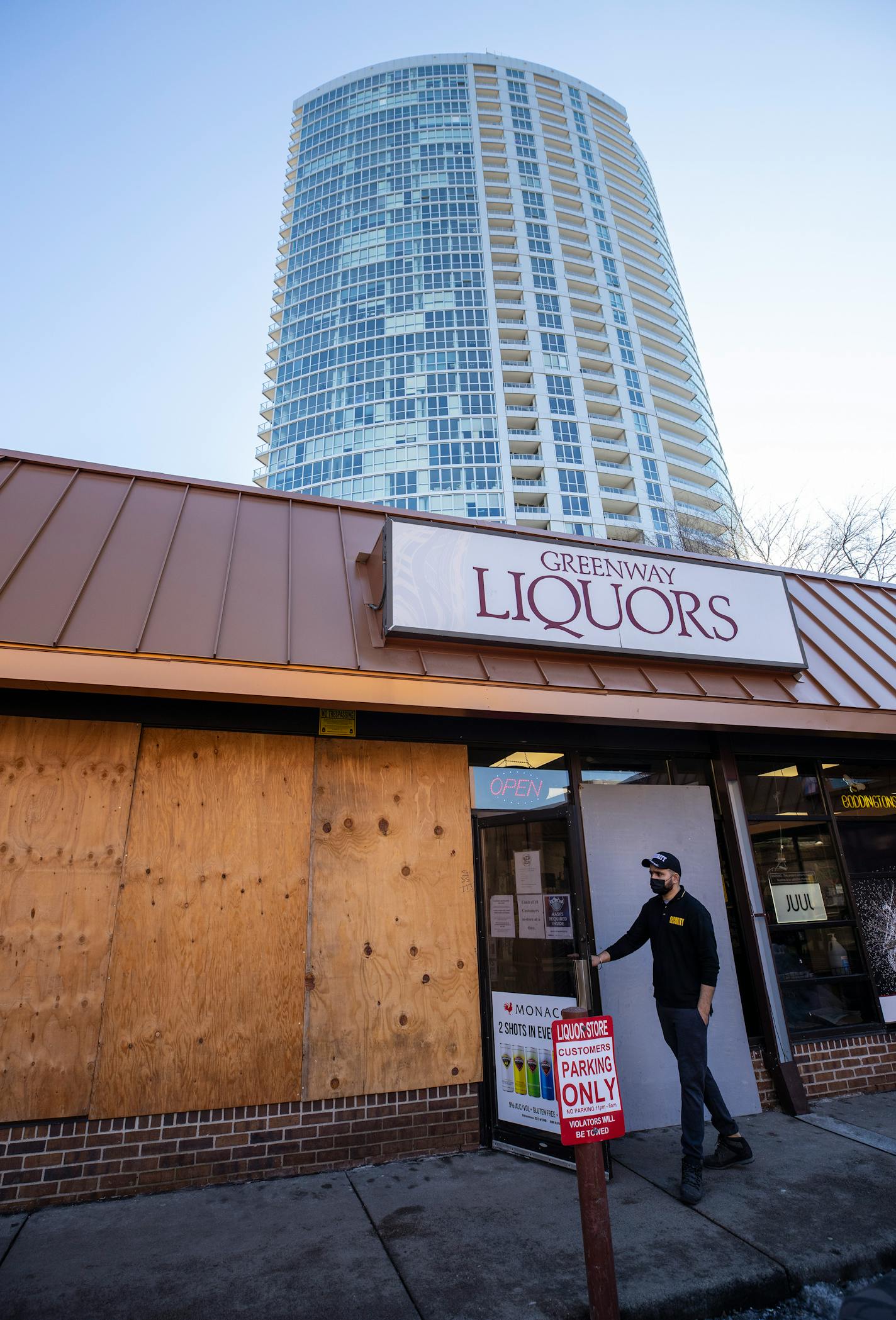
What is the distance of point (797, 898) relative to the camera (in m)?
6.43

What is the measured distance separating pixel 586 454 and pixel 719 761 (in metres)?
65.0

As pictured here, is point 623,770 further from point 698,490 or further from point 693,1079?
point 698,490

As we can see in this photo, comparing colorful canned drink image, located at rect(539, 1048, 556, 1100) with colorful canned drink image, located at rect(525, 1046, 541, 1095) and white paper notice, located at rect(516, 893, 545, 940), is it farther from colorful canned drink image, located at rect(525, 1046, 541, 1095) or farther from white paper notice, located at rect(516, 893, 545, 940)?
white paper notice, located at rect(516, 893, 545, 940)

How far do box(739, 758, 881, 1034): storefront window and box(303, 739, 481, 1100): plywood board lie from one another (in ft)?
10.4

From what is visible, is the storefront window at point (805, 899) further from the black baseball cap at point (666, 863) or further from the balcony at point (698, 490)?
the balcony at point (698, 490)

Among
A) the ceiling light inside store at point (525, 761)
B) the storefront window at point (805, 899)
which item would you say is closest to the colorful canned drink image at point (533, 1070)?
the ceiling light inside store at point (525, 761)

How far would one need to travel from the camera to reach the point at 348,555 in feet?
17.9

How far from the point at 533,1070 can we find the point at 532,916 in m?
1.03

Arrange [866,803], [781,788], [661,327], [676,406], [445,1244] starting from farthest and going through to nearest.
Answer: [661,327] → [676,406] → [866,803] → [781,788] → [445,1244]

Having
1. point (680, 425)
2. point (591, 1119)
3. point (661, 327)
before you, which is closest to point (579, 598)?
point (591, 1119)

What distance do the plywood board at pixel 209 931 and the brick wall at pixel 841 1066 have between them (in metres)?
4.15

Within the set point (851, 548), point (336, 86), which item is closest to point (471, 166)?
point (336, 86)

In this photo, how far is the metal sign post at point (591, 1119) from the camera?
270 cm

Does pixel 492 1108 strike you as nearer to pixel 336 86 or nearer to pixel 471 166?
pixel 471 166
